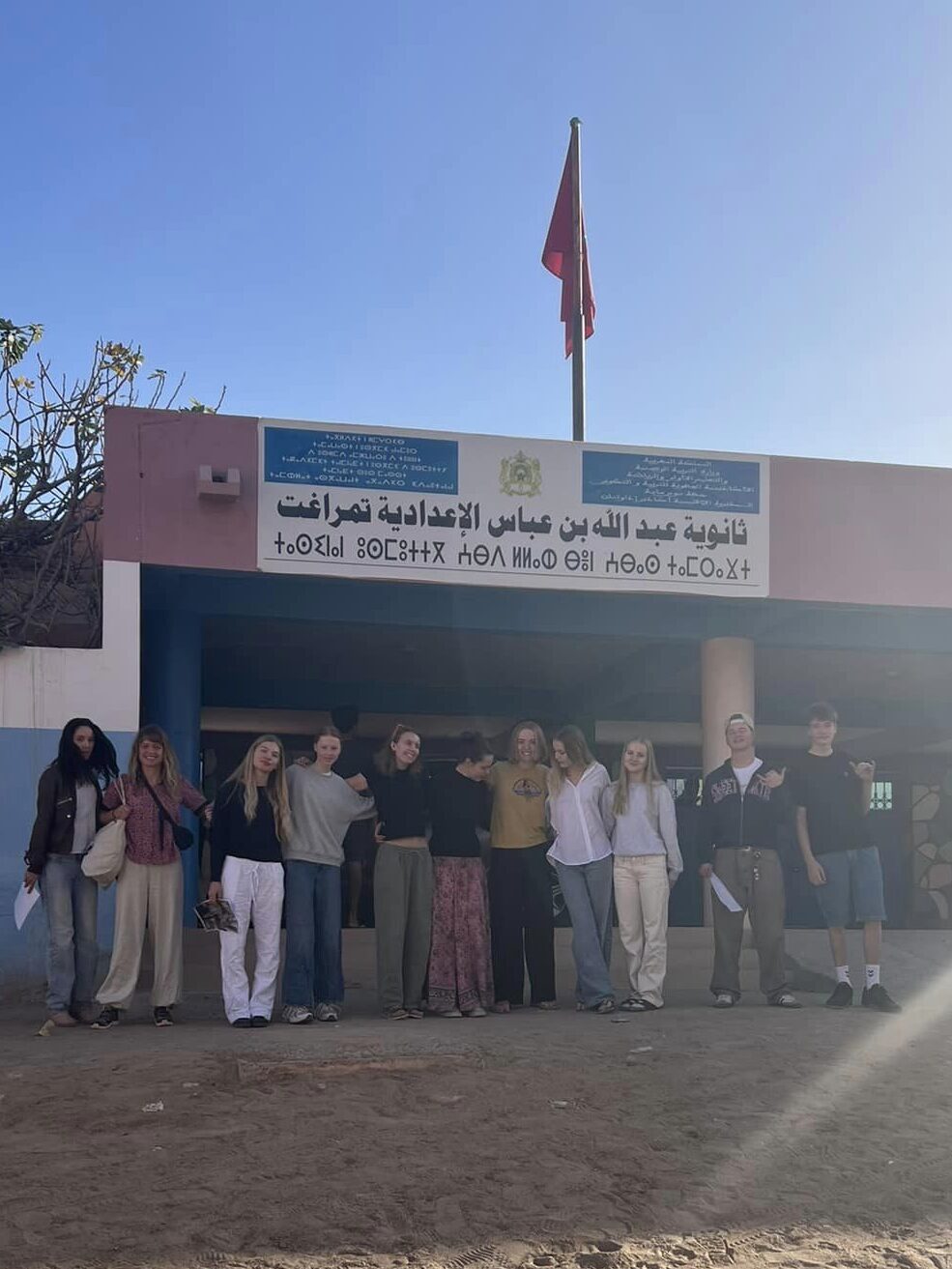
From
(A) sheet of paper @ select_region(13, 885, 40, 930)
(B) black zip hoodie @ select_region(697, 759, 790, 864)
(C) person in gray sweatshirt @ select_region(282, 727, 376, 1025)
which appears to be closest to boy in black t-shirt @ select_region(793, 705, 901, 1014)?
(B) black zip hoodie @ select_region(697, 759, 790, 864)

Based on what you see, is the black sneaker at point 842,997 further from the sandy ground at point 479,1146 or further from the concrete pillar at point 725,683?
the concrete pillar at point 725,683

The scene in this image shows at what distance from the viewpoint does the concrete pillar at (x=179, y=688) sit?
11.2 m

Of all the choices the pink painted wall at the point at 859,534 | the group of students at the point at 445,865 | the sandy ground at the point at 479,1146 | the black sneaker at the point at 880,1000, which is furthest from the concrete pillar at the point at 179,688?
the black sneaker at the point at 880,1000

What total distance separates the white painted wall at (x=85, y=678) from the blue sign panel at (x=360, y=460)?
1.41 m

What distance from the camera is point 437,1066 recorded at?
5965 millimetres

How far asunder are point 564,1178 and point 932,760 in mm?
14740

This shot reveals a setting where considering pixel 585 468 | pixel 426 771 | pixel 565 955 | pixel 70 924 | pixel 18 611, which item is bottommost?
pixel 565 955

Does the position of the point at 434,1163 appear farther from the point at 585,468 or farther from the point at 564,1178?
the point at 585,468

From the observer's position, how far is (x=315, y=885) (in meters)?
7.42

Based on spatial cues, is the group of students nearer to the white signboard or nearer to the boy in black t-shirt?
the boy in black t-shirt

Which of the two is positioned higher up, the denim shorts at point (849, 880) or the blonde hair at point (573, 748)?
the blonde hair at point (573, 748)

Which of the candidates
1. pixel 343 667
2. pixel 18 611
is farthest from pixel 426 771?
pixel 343 667

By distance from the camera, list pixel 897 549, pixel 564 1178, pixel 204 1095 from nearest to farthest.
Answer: pixel 564 1178
pixel 204 1095
pixel 897 549

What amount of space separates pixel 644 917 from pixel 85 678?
3.88m
